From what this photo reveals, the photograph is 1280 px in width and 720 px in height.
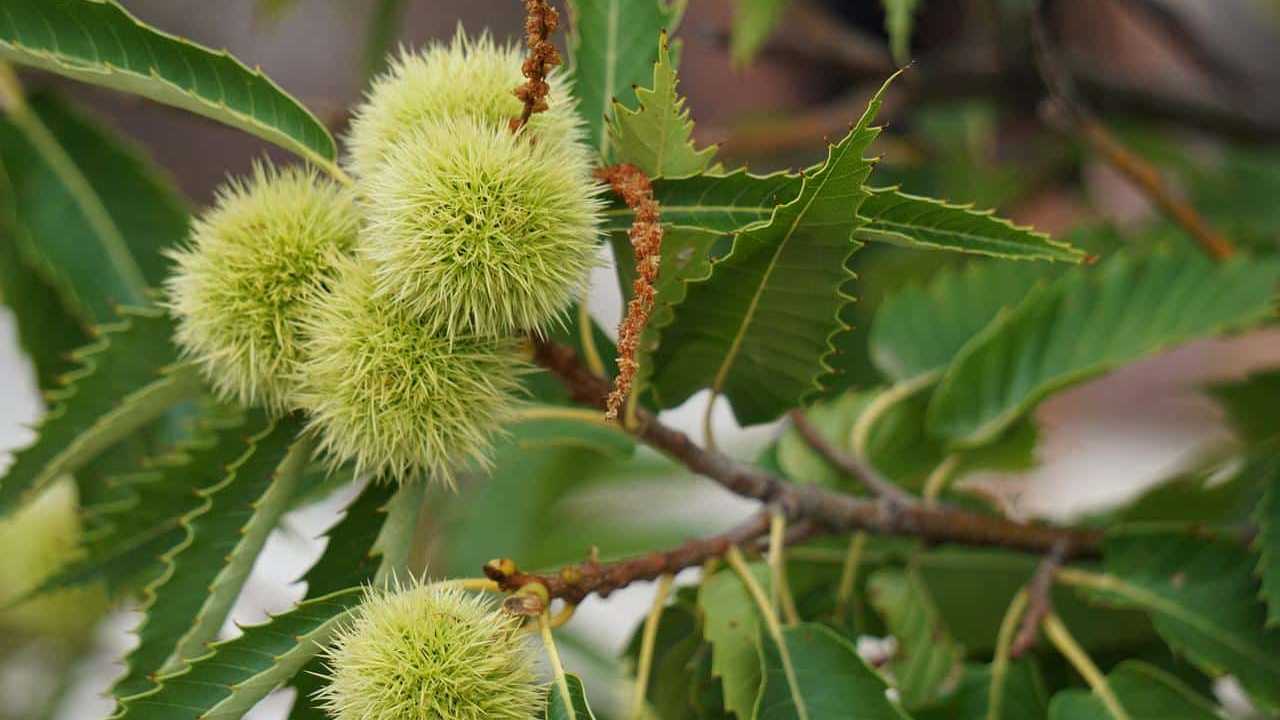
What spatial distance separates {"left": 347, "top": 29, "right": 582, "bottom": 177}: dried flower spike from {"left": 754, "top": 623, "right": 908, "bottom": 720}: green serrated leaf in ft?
1.06

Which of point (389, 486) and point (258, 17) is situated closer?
point (389, 486)

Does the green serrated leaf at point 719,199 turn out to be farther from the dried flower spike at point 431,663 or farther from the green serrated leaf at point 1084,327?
the green serrated leaf at point 1084,327

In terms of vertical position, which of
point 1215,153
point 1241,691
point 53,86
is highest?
point 53,86

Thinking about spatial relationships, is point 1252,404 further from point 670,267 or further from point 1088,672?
point 670,267

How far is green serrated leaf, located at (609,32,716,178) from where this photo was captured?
1.78 ft

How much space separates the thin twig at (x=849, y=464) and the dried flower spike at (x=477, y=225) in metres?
0.34

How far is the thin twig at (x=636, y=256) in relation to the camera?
20.3 inches

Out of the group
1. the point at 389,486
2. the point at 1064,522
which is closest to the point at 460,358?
the point at 389,486

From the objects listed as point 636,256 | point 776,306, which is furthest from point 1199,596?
point 636,256

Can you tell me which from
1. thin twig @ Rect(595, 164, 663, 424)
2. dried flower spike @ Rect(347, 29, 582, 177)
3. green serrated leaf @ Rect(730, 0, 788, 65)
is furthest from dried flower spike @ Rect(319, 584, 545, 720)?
green serrated leaf @ Rect(730, 0, 788, 65)

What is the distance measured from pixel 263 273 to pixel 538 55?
0.21 metres

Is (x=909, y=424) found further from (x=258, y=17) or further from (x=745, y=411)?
(x=258, y=17)

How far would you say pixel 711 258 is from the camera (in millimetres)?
678

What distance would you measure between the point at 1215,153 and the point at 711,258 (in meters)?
1.79
